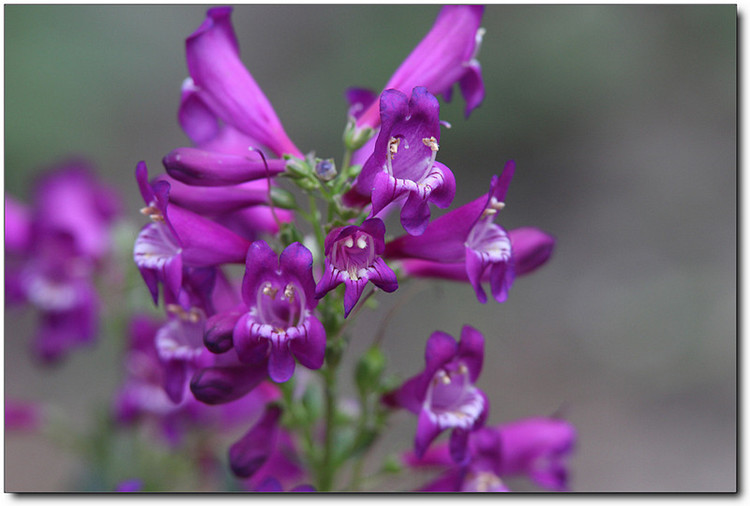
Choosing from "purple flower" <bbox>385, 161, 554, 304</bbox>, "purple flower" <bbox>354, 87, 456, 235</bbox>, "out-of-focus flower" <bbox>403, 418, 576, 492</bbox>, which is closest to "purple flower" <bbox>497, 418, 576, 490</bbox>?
"out-of-focus flower" <bbox>403, 418, 576, 492</bbox>

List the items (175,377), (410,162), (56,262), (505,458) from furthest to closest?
(56,262) < (505,458) < (175,377) < (410,162)

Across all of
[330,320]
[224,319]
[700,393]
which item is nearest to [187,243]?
[224,319]

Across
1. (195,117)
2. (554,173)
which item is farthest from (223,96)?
(554,173)

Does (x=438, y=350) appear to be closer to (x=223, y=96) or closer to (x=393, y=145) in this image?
(x=393, y=145)

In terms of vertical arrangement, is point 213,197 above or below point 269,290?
above

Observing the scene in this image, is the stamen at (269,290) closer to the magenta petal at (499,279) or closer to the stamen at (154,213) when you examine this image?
the stamen at (154,213)

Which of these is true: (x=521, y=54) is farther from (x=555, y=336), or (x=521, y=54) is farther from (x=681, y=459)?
(x=681, y=459)

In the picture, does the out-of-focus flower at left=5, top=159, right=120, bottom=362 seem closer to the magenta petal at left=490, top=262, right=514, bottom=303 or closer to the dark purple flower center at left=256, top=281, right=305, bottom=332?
the dark purple flower center at left=256, top=281, right=305, bottom=332
